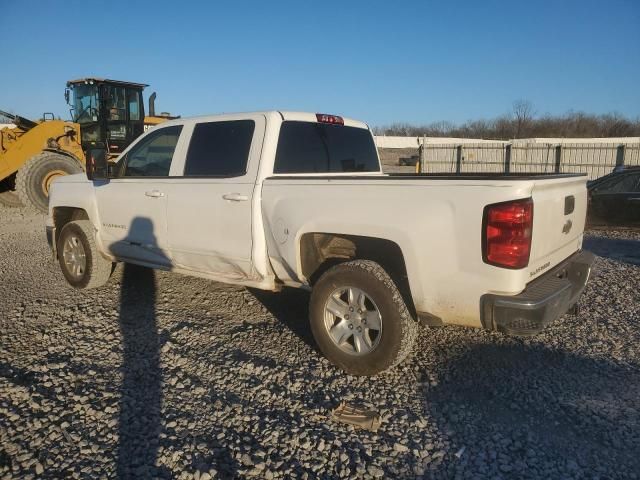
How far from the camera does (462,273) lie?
3.13 meters

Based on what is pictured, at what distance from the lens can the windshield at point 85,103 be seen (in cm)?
1321

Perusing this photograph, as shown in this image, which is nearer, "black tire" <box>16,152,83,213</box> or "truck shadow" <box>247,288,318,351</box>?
"truck shadow" <box>247,288,318,351</box>

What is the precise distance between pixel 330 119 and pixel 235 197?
4.45 ft

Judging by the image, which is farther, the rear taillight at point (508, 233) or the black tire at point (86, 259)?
the black tire at point (86, 259)

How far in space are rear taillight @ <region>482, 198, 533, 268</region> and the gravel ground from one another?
3.39ft

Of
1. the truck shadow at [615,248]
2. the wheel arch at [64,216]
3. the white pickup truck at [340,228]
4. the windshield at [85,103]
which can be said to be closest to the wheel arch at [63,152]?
the windshield at [85,103]

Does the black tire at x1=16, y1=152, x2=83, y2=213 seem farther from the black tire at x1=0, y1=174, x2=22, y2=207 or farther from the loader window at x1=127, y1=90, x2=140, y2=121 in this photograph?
the loader window at x1=127, y1=90, x2=140, y2=121

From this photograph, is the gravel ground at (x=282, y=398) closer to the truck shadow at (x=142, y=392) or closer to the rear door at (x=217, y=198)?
the truck shadow at (x=142, y=392)

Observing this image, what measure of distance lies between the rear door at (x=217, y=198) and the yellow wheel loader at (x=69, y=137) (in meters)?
8.34

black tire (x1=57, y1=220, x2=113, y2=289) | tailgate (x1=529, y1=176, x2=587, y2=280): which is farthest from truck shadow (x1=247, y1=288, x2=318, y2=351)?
tailgate (x1=529, y1=176, x2=587, y2=280)

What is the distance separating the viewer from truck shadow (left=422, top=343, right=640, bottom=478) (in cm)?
272

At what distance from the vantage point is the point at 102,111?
518 inches

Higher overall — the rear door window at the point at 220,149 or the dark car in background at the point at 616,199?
the rear door window at the point at 220,149

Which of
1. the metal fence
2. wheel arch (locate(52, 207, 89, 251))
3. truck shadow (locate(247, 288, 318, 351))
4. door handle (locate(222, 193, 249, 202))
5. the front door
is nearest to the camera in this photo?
door handle (locate(222, 193, 249, 202))
